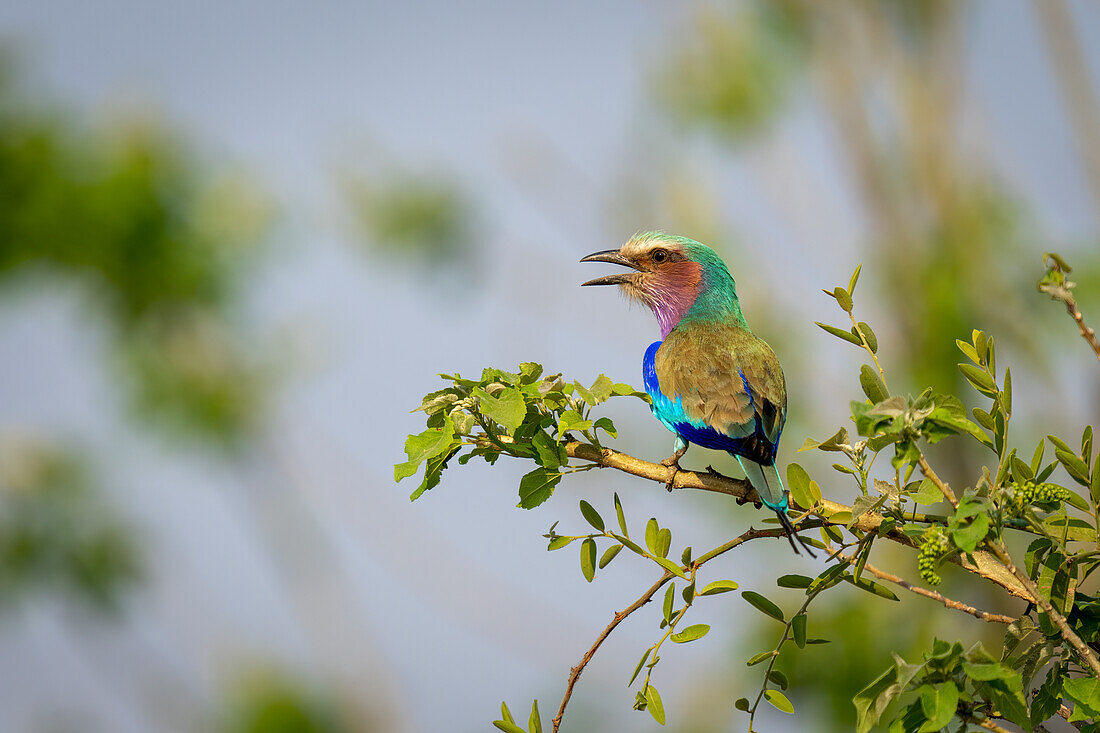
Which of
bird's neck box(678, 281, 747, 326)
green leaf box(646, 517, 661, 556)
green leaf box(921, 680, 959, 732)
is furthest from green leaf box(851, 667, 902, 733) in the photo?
bird's neck box(678, 281, 747, 326)

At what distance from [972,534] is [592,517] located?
2.35 feet

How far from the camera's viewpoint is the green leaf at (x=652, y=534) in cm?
182

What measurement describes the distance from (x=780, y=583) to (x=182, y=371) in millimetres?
6947

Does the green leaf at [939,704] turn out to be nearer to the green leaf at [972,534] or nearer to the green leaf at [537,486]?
the green leaf at [972,534]

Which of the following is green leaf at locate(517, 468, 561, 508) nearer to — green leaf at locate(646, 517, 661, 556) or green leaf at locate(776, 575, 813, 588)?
green leaf at locate(646, 517, 661, 556)

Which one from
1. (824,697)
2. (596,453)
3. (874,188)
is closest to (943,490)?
(596,453)

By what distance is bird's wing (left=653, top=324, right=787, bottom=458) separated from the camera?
235 centimetres

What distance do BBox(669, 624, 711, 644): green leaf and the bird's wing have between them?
58 centimetres

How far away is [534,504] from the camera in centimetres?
185

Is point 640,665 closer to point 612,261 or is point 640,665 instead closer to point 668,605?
point 668,605

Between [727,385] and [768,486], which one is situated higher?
[727,385]

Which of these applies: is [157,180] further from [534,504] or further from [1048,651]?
[1048,651]

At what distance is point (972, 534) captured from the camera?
4.45 feet

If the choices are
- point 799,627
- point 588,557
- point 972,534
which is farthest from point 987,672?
point 588,557
